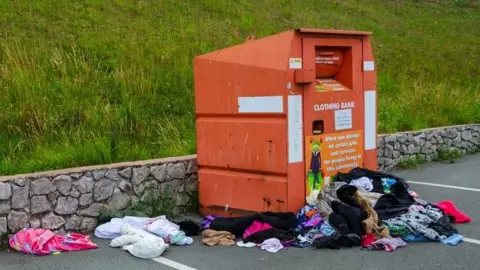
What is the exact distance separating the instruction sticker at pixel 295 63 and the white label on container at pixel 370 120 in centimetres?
121

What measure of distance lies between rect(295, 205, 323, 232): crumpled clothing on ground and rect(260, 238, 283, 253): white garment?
13.9 inches

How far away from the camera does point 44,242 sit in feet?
19.0

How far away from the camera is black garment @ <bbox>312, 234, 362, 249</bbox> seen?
19.1 ft

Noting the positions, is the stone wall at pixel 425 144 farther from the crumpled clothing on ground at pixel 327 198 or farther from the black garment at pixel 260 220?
the black garment at pixel 260 220

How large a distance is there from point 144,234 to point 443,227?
302cm

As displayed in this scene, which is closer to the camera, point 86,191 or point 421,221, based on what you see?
point 421,221

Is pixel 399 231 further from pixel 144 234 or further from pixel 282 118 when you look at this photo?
pixel 144 234

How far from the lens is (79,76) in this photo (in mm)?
10109

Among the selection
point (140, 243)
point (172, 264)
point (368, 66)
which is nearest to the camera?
point (172, 264)

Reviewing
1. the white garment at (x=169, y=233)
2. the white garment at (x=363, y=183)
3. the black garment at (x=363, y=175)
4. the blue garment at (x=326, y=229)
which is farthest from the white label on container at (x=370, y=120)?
the white garment at (x=169, y=233)

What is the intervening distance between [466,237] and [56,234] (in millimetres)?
4172

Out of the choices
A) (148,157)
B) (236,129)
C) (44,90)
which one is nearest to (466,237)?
(236,129)

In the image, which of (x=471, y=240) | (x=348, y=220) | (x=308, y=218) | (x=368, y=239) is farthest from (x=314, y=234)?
(x=471, y=240)

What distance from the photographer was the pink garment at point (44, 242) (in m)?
5.75
